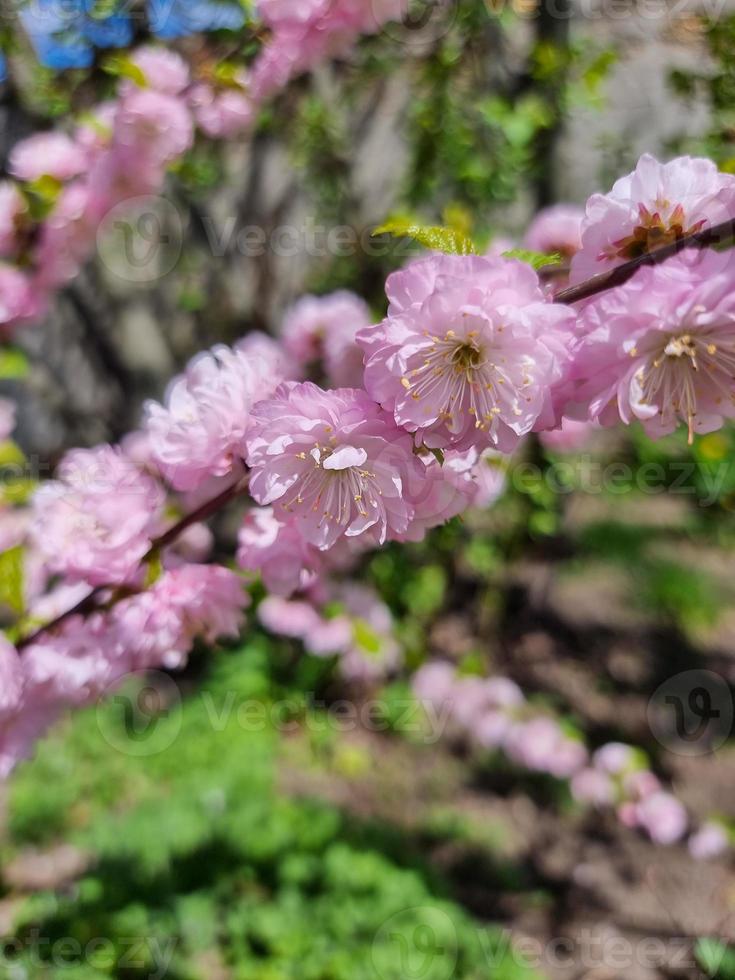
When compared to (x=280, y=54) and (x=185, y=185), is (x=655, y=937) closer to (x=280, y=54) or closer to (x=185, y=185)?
(x=280, y=54)

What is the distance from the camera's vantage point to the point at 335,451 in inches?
27.9

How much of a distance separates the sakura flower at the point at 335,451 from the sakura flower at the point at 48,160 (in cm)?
114

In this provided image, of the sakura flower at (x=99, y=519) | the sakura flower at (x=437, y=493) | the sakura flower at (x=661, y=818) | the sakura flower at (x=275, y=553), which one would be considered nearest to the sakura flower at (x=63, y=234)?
the sakura flower at (x=99, y=519)

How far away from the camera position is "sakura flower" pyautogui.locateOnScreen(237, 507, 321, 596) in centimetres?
97

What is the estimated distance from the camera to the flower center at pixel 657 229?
0.70m

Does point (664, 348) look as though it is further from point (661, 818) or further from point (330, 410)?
point (661, 818)

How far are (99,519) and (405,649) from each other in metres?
2.30

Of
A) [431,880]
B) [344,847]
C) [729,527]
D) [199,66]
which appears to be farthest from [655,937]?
[199,66]

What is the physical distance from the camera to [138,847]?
2303 mm

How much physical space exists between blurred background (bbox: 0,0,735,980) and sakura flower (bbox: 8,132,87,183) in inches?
40.0

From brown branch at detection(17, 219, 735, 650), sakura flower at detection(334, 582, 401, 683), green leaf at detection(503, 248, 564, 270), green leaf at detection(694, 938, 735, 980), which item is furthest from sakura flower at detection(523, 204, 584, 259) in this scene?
green leaf at detection(694, 938, 735, 980)

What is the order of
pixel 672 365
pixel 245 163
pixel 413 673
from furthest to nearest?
pixel 245 163 → pixel 413 673 → pixel 672 365

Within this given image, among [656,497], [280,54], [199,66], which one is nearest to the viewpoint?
[280,54]

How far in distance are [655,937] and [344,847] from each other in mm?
1018
